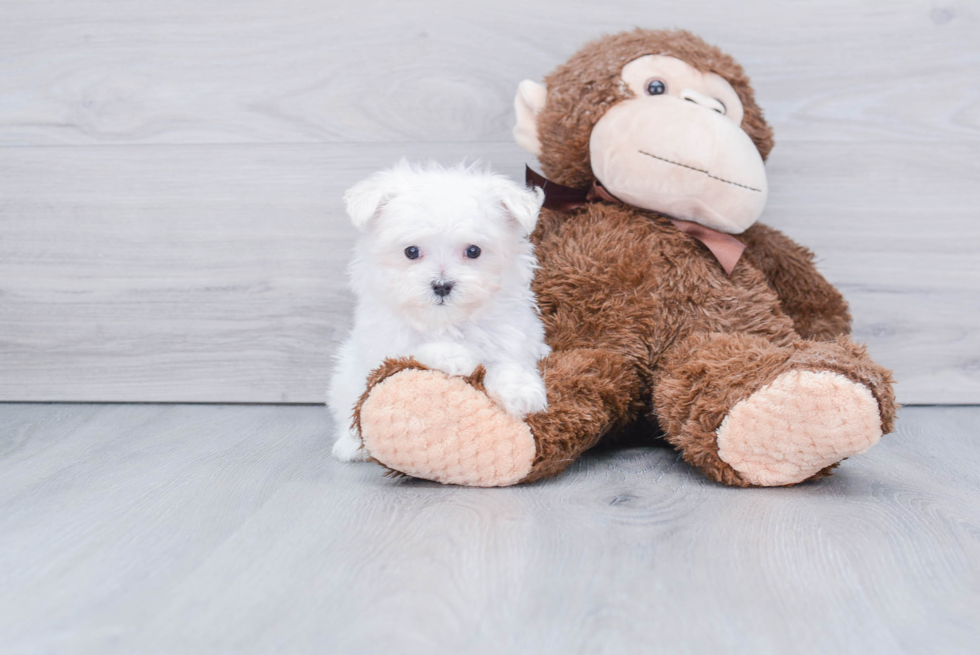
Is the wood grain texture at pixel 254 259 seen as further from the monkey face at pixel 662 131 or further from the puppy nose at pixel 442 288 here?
the puppy nose at pixel 442 288

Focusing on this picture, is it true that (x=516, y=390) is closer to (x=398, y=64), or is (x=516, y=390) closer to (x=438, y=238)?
(x=438, y=238)

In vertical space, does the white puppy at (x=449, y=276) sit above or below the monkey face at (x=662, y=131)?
below

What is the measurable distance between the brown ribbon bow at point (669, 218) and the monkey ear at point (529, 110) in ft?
0.16

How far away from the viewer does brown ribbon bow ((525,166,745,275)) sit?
46.3 inches

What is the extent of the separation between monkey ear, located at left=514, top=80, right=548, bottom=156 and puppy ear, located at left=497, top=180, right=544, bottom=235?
10.4 inches

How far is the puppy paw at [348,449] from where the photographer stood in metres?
1.10

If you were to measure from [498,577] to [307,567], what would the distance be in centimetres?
18

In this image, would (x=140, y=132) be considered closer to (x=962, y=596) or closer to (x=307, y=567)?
(x=307, y=567)

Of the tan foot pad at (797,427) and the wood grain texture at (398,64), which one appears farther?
the wood grain texture at (398,64)

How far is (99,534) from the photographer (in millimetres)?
825

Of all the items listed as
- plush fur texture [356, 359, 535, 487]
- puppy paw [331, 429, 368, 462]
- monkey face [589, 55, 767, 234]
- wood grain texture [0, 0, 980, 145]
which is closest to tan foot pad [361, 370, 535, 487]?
plush fur texture [356, 359, 535, 487]

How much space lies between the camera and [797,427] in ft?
2.90

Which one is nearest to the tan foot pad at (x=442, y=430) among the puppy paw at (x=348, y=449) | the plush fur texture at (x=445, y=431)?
the plush fur texture at (x=445, y=431)

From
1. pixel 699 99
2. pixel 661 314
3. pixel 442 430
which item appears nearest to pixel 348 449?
pixel 442 430
